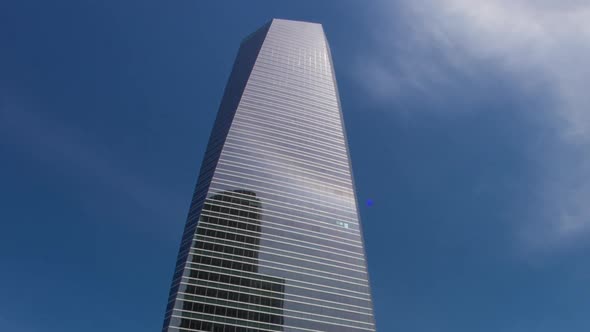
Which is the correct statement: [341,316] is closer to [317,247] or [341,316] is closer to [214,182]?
[317,247]

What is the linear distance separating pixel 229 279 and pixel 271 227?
20192mm

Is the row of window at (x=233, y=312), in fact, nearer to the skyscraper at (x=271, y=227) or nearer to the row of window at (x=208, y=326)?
the skyscraper at (x=271, y=227)

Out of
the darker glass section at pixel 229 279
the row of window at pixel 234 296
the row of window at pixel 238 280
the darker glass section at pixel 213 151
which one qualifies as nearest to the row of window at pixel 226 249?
the darker glass section at pixel 229 279

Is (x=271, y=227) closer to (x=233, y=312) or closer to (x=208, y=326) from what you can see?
(x=233, y=312)

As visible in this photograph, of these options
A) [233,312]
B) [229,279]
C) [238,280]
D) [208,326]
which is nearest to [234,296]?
[233,312]

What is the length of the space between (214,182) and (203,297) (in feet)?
112

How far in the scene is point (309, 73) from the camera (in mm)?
194375

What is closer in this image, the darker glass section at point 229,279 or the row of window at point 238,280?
the darker glass section at point 229,279

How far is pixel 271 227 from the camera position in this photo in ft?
447

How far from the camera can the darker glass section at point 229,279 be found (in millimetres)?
115125

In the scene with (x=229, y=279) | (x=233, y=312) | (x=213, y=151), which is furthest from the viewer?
(x=213, y=151)

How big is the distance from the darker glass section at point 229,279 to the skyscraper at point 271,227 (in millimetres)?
244

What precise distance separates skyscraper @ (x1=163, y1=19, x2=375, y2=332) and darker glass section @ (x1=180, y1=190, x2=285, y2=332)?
244mm

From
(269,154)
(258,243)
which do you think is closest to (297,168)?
(269,154)
